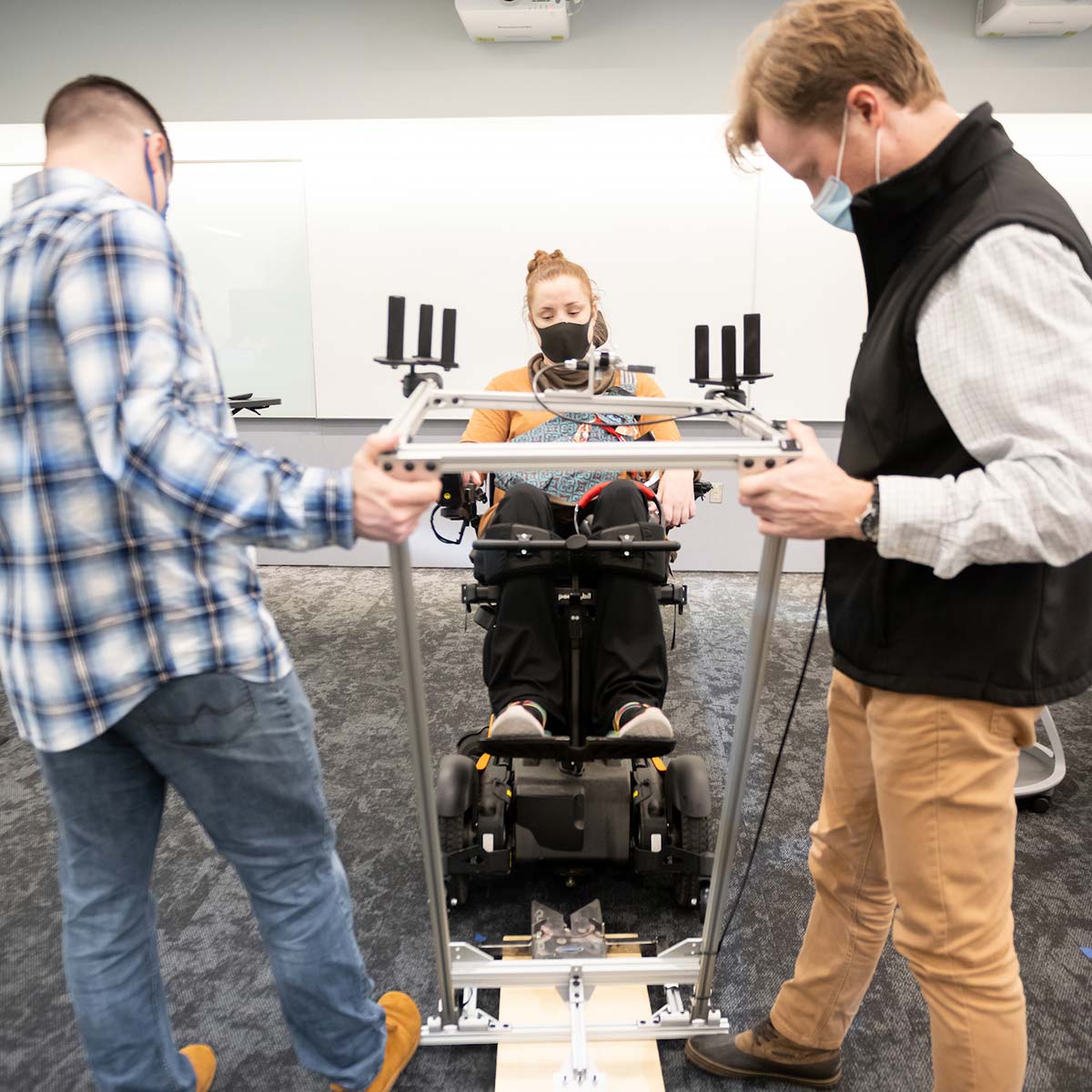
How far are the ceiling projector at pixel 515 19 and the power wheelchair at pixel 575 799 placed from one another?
2.75 meters

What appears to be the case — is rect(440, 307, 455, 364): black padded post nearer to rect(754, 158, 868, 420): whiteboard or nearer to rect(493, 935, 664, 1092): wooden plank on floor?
rect(493, 935, 664, 1092): wooden plank on floor

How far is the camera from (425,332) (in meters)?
1.62

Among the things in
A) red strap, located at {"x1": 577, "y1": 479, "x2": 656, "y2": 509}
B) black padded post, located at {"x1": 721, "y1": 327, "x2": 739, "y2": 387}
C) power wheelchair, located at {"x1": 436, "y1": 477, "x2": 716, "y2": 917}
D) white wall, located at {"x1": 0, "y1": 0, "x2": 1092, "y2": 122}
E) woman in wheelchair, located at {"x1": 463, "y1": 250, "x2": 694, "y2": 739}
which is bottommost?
power wheelchair, located at {"x1": 436, "y1": 477, "x2": 716, "y2": 917}

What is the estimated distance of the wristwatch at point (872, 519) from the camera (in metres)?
0.83

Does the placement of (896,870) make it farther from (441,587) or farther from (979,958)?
(441,587)

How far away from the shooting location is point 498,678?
5.61 feet

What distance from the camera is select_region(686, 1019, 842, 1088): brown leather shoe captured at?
4.28 feet

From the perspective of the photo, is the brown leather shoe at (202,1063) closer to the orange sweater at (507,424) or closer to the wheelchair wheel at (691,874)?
the wheelchair wheel at (691,874)

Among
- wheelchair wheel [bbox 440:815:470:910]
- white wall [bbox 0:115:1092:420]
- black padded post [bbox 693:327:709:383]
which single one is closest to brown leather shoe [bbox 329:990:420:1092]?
wheelchair wheel [bbox 440:815:470:910]

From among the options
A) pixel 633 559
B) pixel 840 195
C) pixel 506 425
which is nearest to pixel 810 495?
pixel 840 195

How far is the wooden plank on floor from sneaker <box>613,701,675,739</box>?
1.30ft

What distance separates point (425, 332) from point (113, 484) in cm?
85

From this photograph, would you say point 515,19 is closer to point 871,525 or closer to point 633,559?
point 633,559

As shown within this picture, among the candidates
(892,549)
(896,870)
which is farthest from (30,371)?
(896,870)
